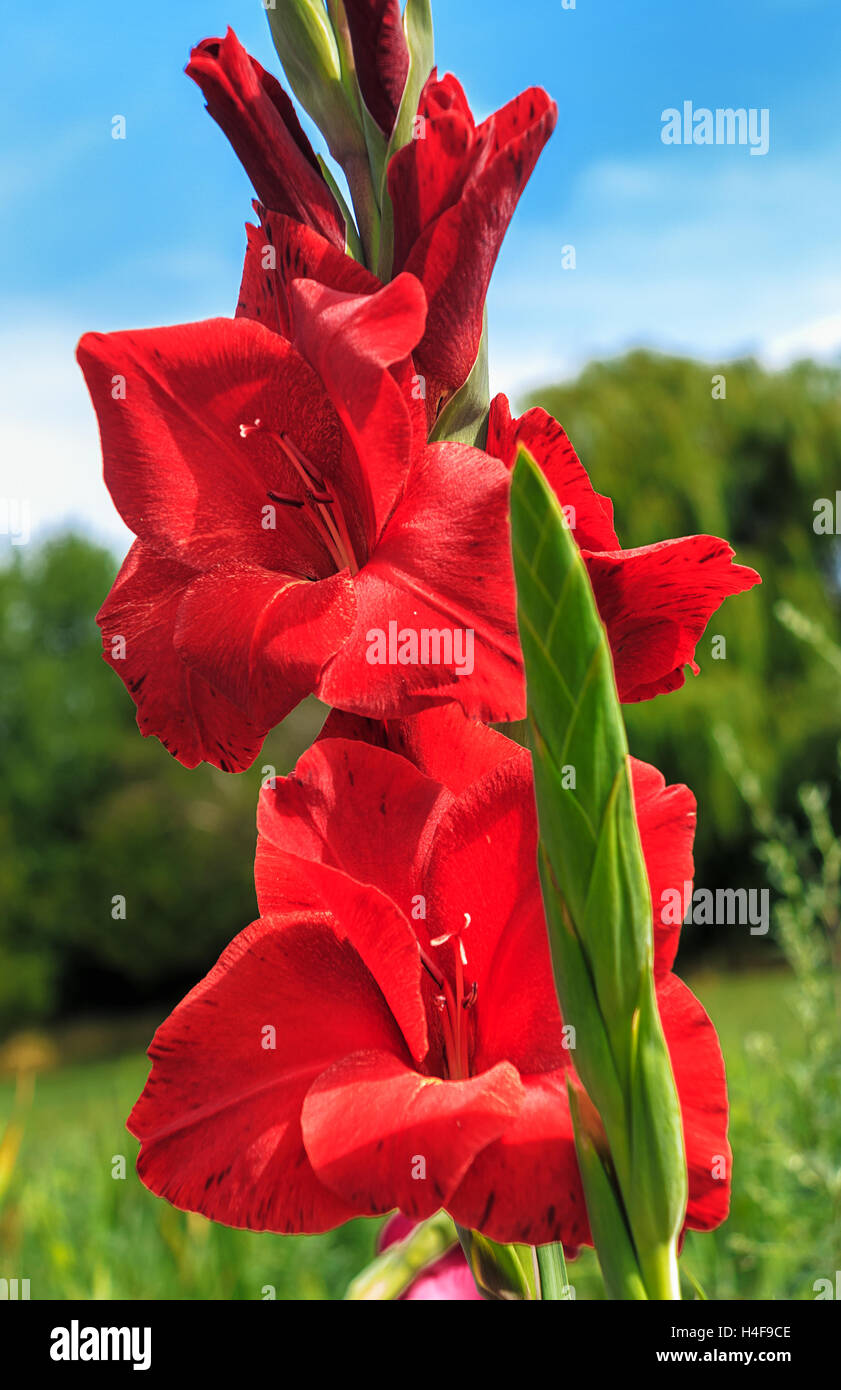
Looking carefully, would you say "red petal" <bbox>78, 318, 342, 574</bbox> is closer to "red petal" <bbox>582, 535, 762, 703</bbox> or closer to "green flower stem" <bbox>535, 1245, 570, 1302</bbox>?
"red petal" <bbox>582, 535, 762, 703</bbox>

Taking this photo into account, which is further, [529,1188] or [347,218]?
[347,218]

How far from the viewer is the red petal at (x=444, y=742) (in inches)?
15.0

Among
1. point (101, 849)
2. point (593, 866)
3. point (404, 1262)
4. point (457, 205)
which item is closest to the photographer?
point (593, 866)

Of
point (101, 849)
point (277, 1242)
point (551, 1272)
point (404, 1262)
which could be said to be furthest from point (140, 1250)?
point (101, 849)

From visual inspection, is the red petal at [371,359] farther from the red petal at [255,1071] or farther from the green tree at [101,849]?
the green tree at [101,849]

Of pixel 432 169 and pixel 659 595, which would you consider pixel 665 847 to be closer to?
pixel 659 595

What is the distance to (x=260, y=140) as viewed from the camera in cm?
42

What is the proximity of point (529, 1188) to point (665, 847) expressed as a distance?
102 millimetres

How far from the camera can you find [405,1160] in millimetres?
308

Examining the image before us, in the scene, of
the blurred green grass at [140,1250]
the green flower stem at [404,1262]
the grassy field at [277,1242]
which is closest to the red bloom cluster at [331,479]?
the green flower stem at [404,1262]

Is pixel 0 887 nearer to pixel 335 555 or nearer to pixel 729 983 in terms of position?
pixel 729 983

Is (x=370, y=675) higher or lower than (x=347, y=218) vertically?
lower

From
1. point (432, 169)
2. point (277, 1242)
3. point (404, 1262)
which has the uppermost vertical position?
point (432, 169)
